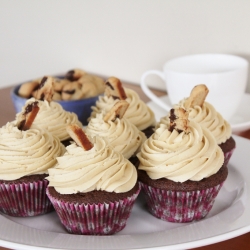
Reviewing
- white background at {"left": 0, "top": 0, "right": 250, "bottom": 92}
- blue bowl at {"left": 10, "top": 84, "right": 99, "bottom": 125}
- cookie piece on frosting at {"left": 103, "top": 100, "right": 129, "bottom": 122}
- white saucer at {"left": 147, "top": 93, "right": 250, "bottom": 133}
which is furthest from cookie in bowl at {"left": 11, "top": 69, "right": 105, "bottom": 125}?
cookie piece on frosting at {"left": 103, "top": 100, "right": 129, "bottom": 122}

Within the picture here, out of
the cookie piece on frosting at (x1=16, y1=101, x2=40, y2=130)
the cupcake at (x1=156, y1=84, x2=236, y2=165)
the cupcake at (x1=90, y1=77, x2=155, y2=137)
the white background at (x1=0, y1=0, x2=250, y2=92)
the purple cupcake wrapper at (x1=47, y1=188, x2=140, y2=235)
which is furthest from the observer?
the white background at (x1=0, y1=0, x2=250, y2=92)

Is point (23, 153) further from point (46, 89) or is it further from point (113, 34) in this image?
point (113, 34)

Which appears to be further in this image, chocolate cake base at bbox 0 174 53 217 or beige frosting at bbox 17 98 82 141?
beige frosting at bbox 17 98 82 141

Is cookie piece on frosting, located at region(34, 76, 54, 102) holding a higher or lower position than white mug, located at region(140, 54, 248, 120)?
higher

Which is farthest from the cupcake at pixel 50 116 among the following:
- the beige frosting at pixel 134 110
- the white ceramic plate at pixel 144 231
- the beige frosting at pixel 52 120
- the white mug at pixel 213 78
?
the white mug at pixel 213 78

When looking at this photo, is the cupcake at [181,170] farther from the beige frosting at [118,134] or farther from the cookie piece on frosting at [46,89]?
the cookie piece on frosting at [46,89]

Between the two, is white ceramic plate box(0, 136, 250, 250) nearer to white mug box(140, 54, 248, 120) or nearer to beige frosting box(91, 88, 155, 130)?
beige frosting box(91, 88, 155, 130)

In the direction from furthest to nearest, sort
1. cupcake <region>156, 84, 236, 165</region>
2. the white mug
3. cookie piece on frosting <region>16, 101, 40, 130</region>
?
1. the white mug
2. cupcake <region>156, 84, 236, 165</region>
3. cookie piece on frosting <region>16, 101, 40, 130</region>

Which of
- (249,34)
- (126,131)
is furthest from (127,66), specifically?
(126,131)

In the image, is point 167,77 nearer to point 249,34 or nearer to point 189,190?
point 249,34
